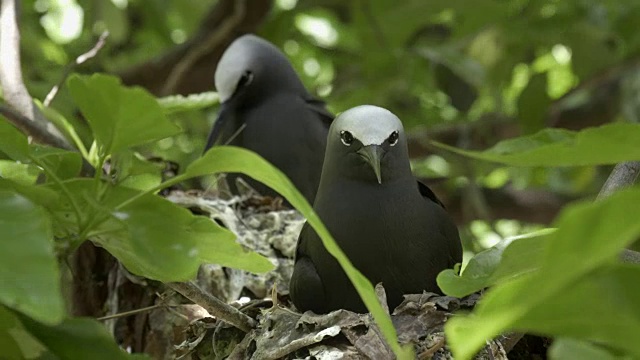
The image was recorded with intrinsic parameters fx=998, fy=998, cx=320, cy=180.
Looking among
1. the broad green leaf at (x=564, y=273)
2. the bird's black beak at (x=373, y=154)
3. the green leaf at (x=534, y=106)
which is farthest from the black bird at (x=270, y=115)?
the broad green leaf at (x=564, y=273)

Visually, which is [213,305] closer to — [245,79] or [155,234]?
[155,234]

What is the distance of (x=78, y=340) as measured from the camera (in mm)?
1039

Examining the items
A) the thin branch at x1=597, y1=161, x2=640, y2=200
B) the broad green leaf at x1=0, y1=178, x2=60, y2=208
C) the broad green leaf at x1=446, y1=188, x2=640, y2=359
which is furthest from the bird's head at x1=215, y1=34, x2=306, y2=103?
the broad green leaf at x1=446, y1=188, x2=640, y2=359

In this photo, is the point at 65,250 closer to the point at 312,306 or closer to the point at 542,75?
the point at 312,306

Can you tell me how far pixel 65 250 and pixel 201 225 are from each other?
187 millimetres

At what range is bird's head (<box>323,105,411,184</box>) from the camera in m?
1.99

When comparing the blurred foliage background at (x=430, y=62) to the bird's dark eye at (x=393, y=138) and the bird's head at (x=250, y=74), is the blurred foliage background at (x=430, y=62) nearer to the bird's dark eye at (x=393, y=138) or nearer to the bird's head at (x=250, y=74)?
the bird's head at (x=250, y=74)

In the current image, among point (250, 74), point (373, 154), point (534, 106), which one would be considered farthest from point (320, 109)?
point (373, 154)

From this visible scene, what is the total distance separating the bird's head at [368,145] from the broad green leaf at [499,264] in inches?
31.7

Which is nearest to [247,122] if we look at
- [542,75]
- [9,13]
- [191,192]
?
[191,192]

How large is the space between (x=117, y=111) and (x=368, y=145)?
87 centimetres

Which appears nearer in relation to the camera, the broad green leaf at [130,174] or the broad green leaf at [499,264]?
the broad green leaf at [499,264]

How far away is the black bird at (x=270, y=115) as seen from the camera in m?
2.94

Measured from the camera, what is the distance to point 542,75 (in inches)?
139
